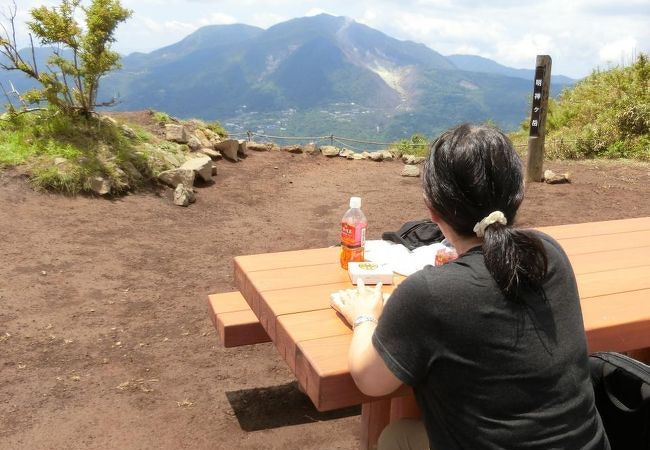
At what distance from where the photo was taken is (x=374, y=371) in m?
1.59

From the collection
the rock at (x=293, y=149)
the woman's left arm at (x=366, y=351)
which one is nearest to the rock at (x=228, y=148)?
the rock at (x=293, y=149)

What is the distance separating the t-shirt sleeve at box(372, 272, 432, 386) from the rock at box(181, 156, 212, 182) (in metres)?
6.65

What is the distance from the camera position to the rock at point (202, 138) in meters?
9.55

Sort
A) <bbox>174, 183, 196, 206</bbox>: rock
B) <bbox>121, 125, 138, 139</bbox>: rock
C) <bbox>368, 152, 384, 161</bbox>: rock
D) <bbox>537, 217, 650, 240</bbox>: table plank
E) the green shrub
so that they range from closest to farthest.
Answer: <bbox>537, 217, 650, 240</bbox>: table plank
<bbox>174, 183, 196, 206</bbox>: rock
<bbox>121, 125, 138, 139</bbox>: rock
the green shrub
<bbox>368, 152, 384, 161</bbox>: rock

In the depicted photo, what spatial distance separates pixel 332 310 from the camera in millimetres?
2184

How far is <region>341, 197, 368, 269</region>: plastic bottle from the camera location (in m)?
2.49

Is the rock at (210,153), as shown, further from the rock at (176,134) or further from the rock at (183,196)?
the rock at (183,196)

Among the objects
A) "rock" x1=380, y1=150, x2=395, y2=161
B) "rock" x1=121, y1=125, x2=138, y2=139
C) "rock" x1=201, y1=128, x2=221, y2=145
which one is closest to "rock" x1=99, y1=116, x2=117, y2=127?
"rock" x1=121, y1=125, x2=138, y2=139

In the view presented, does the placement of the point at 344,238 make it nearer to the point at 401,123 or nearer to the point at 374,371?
the point at 374,371

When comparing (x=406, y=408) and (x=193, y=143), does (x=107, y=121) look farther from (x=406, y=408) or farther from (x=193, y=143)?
(x=406, y=408)

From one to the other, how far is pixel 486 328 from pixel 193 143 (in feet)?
26.8

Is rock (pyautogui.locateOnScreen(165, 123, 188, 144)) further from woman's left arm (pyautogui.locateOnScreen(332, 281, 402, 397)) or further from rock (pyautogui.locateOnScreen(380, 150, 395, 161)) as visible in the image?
woman's left arm (pyautogui.locateOnScreen(332, 281, 402, 397))

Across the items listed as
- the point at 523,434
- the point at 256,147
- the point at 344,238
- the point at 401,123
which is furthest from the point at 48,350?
the point at 401,123

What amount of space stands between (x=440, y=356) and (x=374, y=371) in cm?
19
